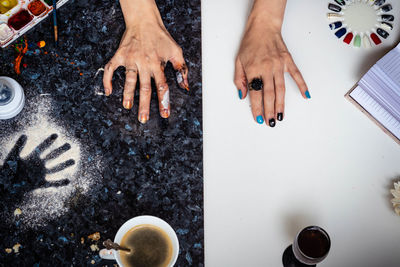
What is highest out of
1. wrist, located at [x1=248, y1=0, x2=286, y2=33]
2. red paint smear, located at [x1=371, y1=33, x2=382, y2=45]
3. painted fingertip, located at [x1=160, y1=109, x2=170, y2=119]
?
wrist, located at [x1=248, y1=0, x2=286, y2=33]

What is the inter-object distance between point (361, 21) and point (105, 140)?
0.90 meters

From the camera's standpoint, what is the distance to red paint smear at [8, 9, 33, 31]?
0.92 m

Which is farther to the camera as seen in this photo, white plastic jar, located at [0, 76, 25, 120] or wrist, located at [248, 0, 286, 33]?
wrist, located at [248, 0, 286, 33]

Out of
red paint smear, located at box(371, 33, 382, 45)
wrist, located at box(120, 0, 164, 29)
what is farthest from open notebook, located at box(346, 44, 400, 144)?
wrist, located at box(120, 0, 164, 29)

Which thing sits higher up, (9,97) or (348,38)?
(9,97)

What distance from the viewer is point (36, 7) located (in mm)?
935

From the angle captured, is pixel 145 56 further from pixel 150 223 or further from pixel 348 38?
pixel 348 38

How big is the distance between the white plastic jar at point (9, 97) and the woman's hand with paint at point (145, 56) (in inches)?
9.2

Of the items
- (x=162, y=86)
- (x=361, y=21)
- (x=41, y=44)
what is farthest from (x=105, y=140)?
(x=361, y=21)

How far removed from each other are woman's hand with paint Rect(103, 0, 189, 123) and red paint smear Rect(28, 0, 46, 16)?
24 cm

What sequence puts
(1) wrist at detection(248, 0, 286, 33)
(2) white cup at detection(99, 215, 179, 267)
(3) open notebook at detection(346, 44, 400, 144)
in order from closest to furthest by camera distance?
(2) white cup at detection(99, 215, 179, 267) < (3) open notebook at detection(346, 44, 400, 144) < (1) wrist at detection(248, 0, 286, 33)

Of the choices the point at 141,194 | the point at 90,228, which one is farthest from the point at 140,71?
the point at 90,228

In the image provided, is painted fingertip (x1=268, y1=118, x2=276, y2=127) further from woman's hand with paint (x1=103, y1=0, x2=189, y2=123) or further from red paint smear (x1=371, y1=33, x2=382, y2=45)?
red paint smear (x1=371, y1=33, x2=382, y2=45)

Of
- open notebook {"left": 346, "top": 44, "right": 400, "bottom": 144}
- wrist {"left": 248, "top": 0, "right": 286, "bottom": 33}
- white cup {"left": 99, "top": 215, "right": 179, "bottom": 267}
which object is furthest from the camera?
wrist {"left": 248, "top": 0, "right": 286, "bottom": 33}
